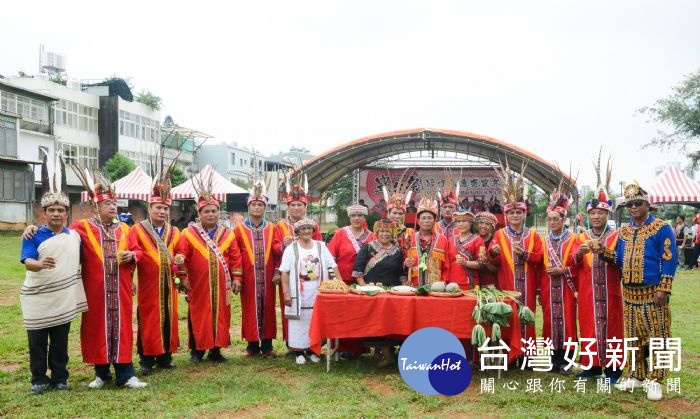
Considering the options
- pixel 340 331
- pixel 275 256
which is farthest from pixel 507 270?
pixel 275 256

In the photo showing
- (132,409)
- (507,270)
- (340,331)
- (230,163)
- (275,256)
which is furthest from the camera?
(230,163)

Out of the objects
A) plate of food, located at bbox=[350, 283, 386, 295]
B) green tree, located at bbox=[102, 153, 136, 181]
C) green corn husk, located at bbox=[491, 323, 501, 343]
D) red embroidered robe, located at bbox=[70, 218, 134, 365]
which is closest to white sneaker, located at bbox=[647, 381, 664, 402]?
green corn husk, located at bbox=[491, 323, 501, 343]

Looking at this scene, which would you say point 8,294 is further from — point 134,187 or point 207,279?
point 134,187

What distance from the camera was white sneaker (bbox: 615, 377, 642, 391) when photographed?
502cm

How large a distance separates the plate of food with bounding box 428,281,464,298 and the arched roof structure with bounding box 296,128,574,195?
11.7 m

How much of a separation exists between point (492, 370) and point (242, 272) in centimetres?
260

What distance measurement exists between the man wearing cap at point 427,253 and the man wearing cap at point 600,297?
4.09ft

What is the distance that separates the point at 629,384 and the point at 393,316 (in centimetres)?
201

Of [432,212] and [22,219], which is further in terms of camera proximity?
[22,219]

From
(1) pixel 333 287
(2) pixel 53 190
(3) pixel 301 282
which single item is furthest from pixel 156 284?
(1) pixel 333 287

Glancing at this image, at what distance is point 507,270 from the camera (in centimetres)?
583

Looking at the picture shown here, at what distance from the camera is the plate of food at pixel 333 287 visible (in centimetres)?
552

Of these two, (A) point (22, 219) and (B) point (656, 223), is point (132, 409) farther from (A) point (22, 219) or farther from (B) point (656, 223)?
(A) point (22, 219)

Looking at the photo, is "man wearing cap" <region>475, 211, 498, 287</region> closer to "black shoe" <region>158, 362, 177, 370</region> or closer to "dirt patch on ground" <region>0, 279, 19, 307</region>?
"black shoe" <region>158, 362, 177, 370</region>
